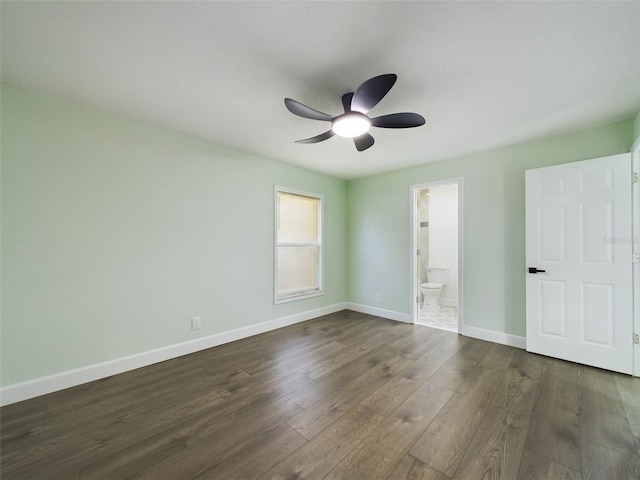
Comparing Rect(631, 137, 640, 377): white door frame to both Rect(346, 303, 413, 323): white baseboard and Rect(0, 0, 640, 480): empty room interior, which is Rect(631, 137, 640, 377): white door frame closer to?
Rect(0, 0, 640, 480): empty room interior

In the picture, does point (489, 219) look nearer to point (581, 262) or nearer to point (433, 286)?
point (581, 262)

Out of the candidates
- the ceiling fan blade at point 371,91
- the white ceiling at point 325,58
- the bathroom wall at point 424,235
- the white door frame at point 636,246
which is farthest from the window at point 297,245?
the white door frame at point 636,246

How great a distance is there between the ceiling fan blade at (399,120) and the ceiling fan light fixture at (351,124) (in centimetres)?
7

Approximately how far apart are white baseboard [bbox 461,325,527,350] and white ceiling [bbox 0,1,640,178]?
92.6 inches

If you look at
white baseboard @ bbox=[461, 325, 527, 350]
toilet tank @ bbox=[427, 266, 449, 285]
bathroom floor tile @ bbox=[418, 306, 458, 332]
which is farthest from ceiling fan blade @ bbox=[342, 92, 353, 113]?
toilet tank @ bbox=[427, 266, 449, 285]

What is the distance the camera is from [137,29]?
144 centimetres

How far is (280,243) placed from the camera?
3811 millimetres

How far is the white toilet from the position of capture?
4680mm

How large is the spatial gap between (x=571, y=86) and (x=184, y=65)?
2.83 metres

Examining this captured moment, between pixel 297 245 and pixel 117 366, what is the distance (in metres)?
2.53

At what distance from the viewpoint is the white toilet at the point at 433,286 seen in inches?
184

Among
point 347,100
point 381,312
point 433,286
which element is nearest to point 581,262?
point 433,286

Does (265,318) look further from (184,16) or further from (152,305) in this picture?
(184,16)

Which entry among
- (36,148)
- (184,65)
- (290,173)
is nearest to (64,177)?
(36,148)
